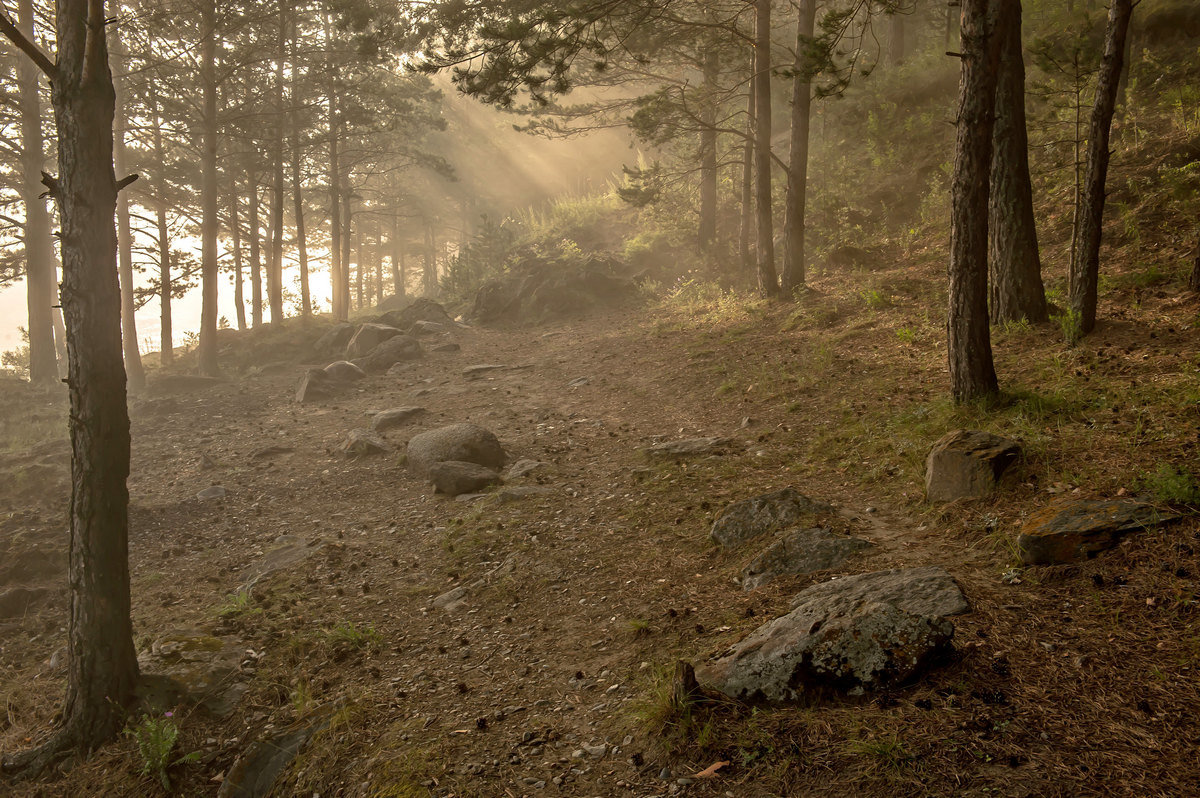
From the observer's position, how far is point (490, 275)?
99.8 feet

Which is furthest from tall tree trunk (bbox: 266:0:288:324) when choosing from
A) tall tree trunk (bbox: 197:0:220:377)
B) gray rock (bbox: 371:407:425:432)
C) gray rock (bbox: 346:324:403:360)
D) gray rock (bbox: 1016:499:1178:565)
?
gray rock (bbox: 1016:499:1178:565)

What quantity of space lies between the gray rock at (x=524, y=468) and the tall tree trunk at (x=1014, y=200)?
6.62m

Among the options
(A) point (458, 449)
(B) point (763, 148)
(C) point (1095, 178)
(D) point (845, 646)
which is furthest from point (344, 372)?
(D) point (845, 646)

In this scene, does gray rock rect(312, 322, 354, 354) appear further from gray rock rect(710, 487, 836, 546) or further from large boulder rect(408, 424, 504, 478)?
gray rock rect(710, 487, 836, 546)

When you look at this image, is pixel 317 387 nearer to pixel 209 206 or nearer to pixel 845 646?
pixel 209 206

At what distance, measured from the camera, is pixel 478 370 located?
1730 cm

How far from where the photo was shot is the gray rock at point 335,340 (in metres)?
22.6

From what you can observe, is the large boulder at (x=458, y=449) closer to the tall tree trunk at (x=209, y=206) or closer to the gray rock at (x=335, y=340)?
the tall tree trunk at (x=209, y=206)

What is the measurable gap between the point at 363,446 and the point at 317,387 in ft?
20.1

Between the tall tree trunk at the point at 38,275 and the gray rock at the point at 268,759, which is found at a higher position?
the tall tree trunk at the point at 38,275

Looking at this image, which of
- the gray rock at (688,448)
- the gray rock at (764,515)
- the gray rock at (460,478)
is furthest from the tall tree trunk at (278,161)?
the gray rock at (764,515)

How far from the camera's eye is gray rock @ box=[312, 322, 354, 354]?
22.6 m

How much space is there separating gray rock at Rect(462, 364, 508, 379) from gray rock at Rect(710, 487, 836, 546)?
1128cm

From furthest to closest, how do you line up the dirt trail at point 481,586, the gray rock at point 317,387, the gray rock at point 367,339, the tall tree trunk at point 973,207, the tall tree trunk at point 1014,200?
1. the gray rock at point 367,339
2. the gray rock at point 317,387
3. the tall tree trunk at point 1014,200
4. the tall tree trunk at point 973,207
5. the dirt trail at point 481,586
